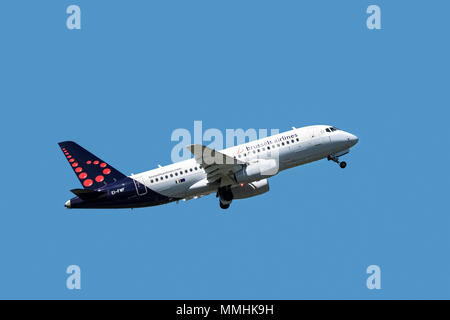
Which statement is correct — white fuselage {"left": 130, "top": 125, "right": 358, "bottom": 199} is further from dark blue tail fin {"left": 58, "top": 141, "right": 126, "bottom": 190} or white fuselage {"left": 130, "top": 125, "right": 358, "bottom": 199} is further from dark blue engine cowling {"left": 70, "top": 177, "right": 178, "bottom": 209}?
dark blue tail fin {"left": 58, "top": 141, "right": 126, "bottom": 190}

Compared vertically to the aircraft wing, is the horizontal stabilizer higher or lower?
lower

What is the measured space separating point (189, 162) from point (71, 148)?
10313 millimetres

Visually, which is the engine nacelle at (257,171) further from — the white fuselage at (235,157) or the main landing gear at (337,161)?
the main landing gear at (337,161)

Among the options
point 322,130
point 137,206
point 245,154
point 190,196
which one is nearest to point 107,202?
point 137,206

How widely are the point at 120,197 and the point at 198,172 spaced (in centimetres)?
672

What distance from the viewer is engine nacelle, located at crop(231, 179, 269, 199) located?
207ft

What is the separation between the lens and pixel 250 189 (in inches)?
2491

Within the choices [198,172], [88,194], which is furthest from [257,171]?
[88,194]

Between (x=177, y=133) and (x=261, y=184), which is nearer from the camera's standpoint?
(x=177, y=133)

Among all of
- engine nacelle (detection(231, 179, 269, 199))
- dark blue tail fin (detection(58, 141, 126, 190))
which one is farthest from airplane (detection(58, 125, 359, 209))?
engine nacelle (detection(231, 179, 269, 199))

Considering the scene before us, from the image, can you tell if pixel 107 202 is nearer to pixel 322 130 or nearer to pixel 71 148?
pixel 71 148

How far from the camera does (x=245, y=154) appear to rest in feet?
194

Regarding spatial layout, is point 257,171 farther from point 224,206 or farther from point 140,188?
point 140,188

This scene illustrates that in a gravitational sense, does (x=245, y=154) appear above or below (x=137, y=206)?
above
